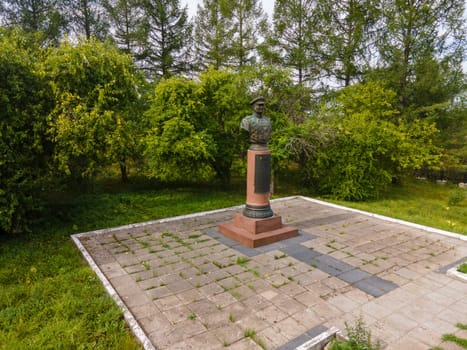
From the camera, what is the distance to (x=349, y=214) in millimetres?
7508

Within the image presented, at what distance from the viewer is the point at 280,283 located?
159 inches

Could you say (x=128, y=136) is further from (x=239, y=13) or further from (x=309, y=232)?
(x=239, y=13)

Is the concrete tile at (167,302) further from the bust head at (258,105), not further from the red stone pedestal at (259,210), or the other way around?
the bust head at (258,105)

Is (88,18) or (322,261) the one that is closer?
(322,261)

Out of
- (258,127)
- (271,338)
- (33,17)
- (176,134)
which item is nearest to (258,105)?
(258,127)

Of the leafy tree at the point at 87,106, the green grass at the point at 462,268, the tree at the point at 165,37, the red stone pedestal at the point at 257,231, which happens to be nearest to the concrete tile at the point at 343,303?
the red stone pedestal at the point at 257,231

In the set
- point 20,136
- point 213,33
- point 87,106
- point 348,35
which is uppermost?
point 213,33

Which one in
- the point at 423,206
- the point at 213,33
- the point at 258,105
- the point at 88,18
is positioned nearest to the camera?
the point at 258,105

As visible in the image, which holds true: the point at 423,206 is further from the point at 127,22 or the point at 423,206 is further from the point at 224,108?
the point at 127,22

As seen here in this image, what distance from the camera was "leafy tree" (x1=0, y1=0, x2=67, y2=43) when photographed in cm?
1205

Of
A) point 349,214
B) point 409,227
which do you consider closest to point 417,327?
point 409,227

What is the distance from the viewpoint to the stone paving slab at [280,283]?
10.1 feet

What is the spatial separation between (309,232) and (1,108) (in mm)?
→ 6114

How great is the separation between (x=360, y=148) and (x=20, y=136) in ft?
30.0
